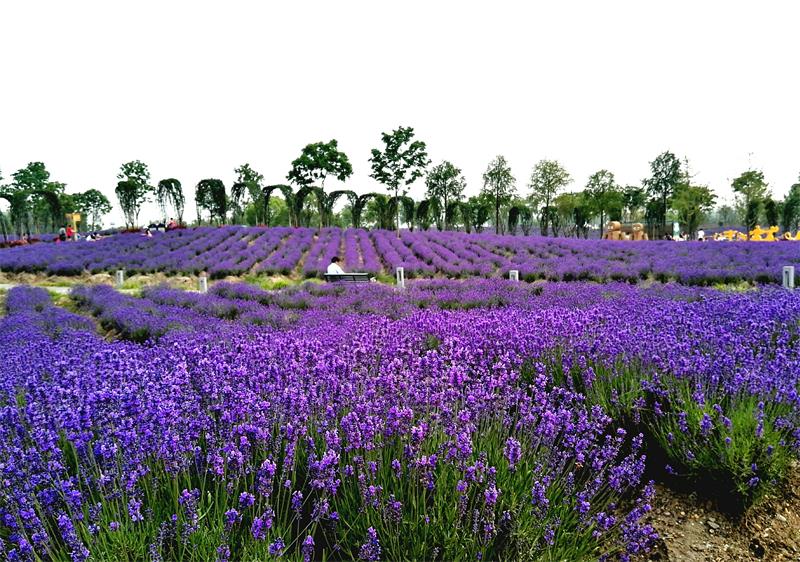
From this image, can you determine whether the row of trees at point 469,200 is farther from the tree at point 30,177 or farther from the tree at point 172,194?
the tree at point 30,177

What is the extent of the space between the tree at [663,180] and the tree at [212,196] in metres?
41.6

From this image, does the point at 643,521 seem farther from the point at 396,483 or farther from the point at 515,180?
the point at 515,180

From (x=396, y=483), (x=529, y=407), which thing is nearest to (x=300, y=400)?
(x=396, y=483)

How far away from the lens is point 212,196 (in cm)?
3241

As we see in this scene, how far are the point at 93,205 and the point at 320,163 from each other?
44.0 m

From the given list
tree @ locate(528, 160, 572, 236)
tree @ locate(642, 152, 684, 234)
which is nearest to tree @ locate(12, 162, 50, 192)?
tree @ locate(528, 160, 572, 236)

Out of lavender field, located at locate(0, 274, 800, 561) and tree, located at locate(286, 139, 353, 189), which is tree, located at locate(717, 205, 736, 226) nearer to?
tree, located at locate(286, 139, 353, 189)

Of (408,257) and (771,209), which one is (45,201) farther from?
(771,209)

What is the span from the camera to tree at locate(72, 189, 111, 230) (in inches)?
2566

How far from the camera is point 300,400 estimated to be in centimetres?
248

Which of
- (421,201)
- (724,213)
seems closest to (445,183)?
(421,201)

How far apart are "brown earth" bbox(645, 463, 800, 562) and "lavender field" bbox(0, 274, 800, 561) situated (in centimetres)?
13

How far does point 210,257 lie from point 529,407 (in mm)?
18212

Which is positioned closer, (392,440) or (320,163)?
(392,440)
